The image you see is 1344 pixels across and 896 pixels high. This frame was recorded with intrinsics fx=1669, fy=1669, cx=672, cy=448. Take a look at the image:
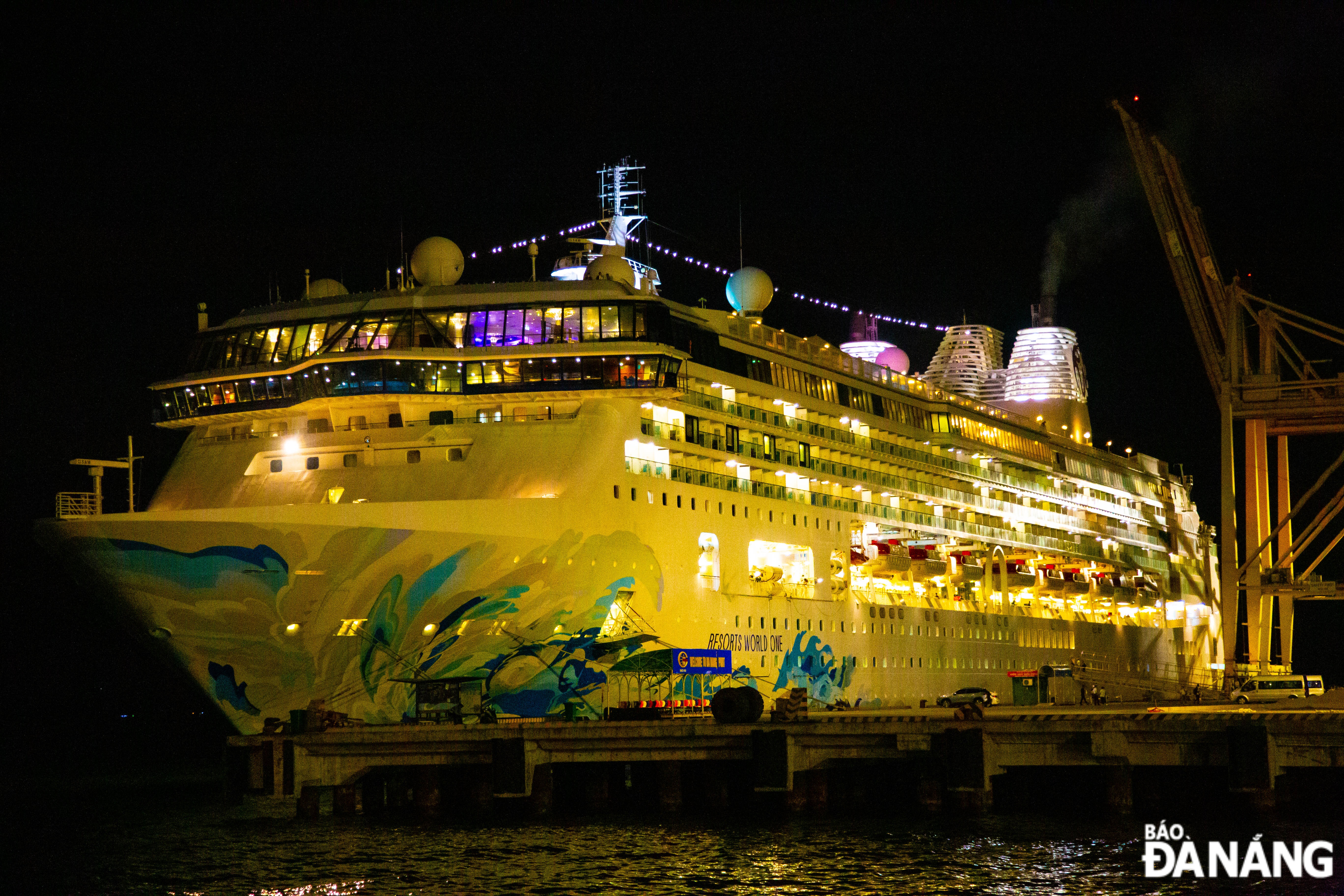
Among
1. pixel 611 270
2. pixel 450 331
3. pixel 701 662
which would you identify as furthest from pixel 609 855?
pixel 611 270

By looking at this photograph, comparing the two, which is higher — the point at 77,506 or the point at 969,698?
the point at 77,506

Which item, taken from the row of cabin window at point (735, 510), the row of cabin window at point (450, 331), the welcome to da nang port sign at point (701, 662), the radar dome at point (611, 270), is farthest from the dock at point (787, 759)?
the radar dome at point (611, 270)

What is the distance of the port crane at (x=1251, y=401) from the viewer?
→ 6347cm

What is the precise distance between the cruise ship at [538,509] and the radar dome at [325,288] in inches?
2.4

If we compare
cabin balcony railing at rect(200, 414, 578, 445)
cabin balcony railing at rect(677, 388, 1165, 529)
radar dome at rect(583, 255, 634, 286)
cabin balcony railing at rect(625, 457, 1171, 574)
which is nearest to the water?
cabin balcony railing at rect(200, 414, 578, 445)

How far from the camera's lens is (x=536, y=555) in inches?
1481

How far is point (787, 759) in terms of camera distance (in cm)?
3366

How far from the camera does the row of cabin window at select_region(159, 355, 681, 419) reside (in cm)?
4094

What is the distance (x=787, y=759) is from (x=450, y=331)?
1478 centimetres

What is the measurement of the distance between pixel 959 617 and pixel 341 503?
93.5 feet

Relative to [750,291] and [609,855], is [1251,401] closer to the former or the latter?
[750,291]

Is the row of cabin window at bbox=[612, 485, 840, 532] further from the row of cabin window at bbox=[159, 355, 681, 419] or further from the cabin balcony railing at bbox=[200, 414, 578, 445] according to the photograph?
the row of cabin window at bbox=[159, 355, 681, 419]

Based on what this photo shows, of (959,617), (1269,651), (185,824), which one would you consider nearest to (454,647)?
(185,824)

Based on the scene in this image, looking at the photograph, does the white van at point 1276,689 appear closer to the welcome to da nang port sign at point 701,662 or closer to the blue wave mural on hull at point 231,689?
the welcome to da nang port sign at point 701,662
